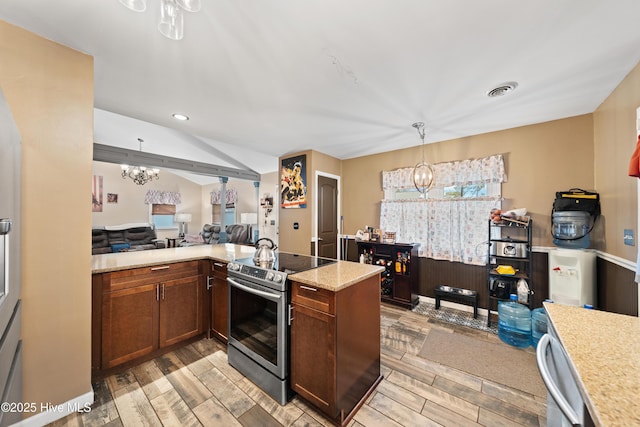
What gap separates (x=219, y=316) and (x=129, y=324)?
704 millimetres

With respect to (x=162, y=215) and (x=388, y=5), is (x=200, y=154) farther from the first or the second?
(x=388, y=5)

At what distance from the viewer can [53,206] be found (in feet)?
5.16

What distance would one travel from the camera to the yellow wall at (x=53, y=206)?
1471mm

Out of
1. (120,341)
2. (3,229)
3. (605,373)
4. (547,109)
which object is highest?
(547,109)

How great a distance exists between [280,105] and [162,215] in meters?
8.10

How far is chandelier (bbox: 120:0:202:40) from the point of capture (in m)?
0.98

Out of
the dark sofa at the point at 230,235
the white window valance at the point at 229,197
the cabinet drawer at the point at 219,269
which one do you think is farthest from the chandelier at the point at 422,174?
the white window valance at the point at 229,197

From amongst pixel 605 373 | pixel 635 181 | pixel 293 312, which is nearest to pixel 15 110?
pixel 293 312

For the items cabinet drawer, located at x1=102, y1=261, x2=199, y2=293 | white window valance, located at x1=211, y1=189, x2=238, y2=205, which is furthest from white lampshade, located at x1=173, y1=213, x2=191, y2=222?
cabinet drawer, located at x1=102, y1=261, x2=199, y2=293

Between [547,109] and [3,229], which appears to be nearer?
[3,229]

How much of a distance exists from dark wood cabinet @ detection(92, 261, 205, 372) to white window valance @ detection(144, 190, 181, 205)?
742cm

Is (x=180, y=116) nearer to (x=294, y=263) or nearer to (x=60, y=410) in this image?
(x=294, y=263)

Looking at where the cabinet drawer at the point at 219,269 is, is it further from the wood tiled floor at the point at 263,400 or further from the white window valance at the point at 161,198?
the white window valance at the point at 161,198

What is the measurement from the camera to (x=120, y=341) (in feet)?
Result: 6.47
